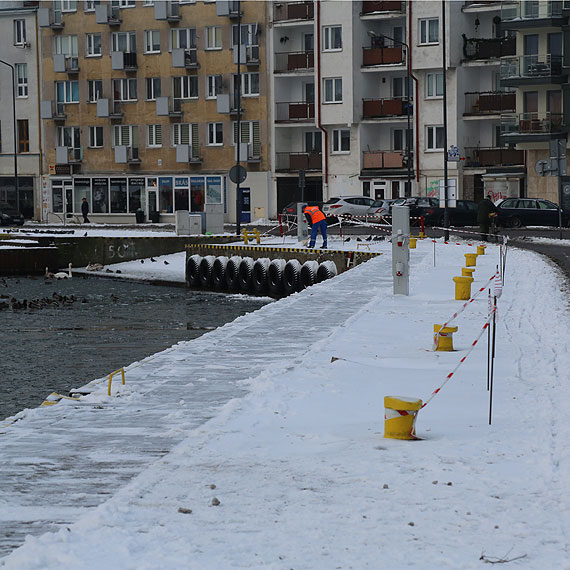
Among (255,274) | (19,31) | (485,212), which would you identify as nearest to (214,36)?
(19,31)

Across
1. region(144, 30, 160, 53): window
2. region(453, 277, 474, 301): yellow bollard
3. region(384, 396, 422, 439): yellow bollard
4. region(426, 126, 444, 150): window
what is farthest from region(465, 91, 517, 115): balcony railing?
region(384, 396, 422, 439): yellow bollard

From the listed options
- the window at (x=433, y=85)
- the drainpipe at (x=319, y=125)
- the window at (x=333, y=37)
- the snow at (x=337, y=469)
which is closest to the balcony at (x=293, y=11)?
the drainpipe at (x=319, y=125)

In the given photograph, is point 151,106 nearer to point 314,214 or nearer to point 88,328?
point 314,214

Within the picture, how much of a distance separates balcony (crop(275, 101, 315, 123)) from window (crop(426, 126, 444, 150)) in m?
6.79

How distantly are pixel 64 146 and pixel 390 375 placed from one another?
6444 cm

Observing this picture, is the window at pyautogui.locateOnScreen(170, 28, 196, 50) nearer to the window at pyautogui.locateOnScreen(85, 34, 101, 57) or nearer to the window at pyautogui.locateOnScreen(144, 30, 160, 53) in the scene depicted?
the window at pyautogui.locateOnScreen(144, 30, 160, 53)

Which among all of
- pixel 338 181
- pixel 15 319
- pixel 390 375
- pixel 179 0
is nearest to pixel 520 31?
pixel 338 181

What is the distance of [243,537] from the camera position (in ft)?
20.9

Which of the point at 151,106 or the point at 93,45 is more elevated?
the point at 93,45

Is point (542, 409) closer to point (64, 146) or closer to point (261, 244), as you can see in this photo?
point (261, 244)

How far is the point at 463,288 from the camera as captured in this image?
1894 centimetres

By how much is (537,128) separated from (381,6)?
39.2 feet

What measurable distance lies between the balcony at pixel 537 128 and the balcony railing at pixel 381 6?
9.72m

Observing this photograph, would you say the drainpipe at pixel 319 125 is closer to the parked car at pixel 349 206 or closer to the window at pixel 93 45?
the parked car at pixel 349 206
